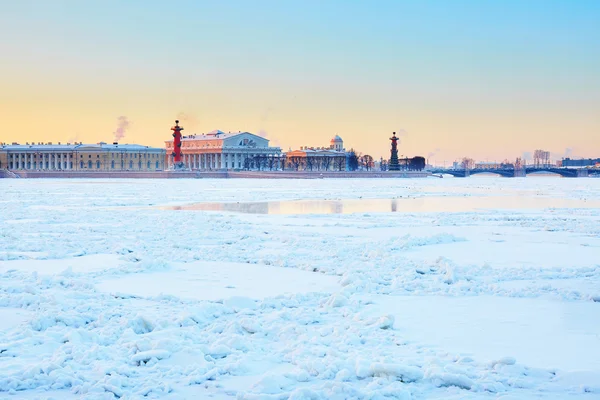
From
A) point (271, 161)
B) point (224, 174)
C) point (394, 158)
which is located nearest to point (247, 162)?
point (271, 161)

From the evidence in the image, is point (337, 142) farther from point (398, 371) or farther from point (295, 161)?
point (398, 371)

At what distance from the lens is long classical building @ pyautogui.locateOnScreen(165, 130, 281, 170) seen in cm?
13950

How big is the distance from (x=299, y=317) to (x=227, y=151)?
13387cm

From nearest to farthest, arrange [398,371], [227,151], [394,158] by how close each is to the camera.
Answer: [398,371] < [394,158] < [227,151]

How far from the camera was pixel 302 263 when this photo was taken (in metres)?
11.2

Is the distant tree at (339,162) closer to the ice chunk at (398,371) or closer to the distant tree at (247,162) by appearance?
the distant tree at (247,162)

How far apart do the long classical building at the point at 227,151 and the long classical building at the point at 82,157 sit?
472 cm

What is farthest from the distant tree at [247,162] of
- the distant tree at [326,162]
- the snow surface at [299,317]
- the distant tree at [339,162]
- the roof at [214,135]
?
the snow surface at [299,317]

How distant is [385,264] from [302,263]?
1.28m

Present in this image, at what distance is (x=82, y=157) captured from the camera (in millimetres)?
143375

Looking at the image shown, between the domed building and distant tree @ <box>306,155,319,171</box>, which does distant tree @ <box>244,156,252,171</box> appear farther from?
the domed building

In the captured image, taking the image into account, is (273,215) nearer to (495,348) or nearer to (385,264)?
(385,264)

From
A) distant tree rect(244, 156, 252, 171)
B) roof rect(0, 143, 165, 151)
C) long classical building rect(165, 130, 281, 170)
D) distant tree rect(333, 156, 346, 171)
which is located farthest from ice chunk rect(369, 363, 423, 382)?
roof rect(0, 143, 165, 151)

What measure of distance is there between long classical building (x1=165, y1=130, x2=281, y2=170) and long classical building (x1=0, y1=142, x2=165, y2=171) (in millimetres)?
4720
